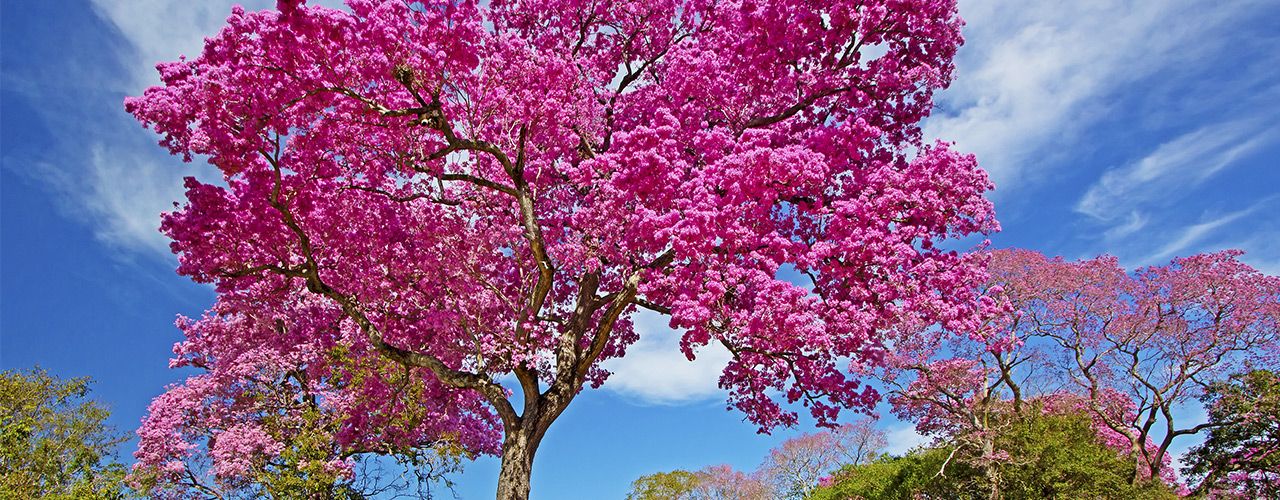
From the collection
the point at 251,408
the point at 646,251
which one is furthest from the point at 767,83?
the point at 251,408

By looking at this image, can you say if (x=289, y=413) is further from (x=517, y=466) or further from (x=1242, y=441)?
(x=1242, y=441)

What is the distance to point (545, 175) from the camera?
13.2 meters

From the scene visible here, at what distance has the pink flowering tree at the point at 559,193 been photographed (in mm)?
10523

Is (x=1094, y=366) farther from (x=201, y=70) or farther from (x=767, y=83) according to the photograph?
(x=201, y=70)

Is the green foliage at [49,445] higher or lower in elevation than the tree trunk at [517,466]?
higher

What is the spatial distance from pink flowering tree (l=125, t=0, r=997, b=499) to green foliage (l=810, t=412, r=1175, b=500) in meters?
8.89

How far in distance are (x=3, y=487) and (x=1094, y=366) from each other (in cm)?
2742

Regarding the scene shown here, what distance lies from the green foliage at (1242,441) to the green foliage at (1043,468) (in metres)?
2.93

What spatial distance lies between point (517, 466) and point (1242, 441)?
2026 centimetres

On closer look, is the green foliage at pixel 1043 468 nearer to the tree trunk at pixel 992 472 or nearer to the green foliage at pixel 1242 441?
the tree trunk at pixel 992 472

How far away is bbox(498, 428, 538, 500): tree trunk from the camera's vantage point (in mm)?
11594

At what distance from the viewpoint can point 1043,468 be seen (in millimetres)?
19062

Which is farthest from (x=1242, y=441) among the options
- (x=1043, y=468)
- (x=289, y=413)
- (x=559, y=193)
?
(x=289, y=413)

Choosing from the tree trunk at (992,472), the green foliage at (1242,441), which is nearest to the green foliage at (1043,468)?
the tree trunk at (992,472)
